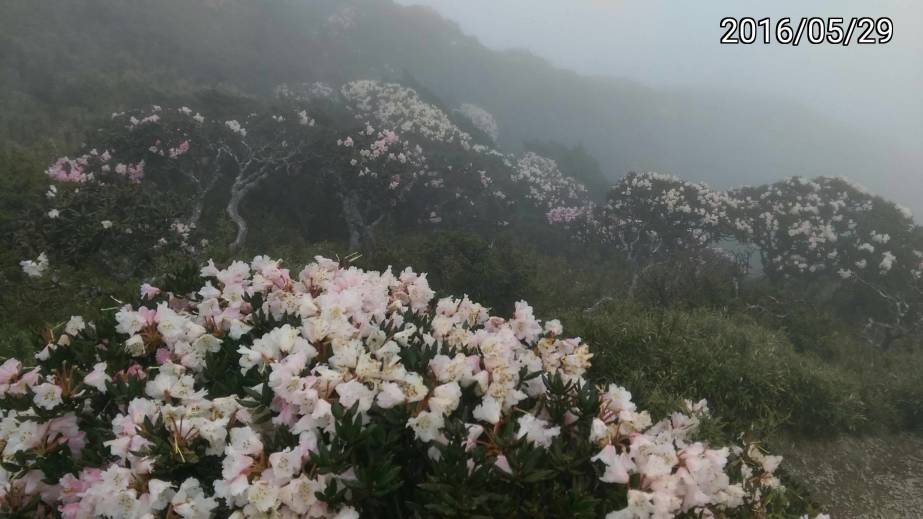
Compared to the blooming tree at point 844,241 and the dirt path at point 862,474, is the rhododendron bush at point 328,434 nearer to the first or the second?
the dirt path at point 862,474

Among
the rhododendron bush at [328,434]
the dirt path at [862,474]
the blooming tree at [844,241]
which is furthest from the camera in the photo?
the blooming tree at [844,241]

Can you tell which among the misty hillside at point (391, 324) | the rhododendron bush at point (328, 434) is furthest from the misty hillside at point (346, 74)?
the rhododendron bush at point (328, 434)

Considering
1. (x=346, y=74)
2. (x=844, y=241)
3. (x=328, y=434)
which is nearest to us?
(x=328, y=434)

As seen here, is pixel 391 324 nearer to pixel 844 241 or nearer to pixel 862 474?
pixel 862 474

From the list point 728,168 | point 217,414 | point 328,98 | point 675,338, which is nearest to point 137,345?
point 217,414

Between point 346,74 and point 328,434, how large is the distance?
40.3 meters

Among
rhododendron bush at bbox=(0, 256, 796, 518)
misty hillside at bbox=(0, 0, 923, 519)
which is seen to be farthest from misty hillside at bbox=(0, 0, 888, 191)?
rhododendron bush at bbox=(0, 256, 796, 518)

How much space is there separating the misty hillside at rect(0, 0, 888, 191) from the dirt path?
20154 mm

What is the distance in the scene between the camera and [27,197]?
8289 mm

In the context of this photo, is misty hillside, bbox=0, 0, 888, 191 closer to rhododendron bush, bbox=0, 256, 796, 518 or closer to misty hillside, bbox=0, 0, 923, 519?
misty hillside, bbox=0, 0, 923, 519

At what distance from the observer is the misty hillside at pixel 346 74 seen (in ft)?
63.9

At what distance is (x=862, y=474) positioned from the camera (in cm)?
664

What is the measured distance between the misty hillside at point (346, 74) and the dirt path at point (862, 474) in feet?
66.1

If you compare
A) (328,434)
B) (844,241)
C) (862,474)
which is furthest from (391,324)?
(844,241)
